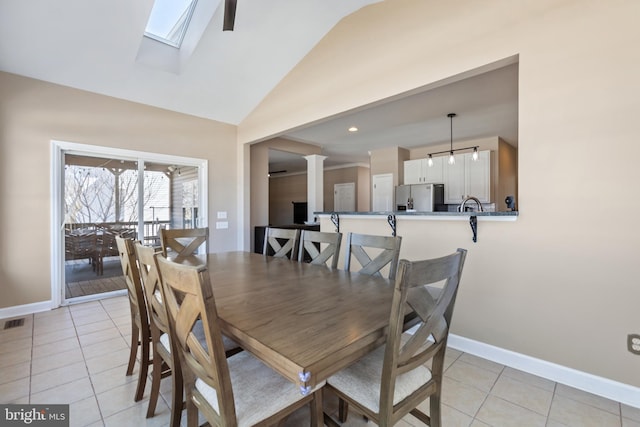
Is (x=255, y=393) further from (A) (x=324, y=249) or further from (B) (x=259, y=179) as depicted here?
(B) (x=259, y=179)

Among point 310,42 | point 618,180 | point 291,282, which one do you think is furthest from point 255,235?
point 618,180

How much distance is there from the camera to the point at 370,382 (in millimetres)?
1203

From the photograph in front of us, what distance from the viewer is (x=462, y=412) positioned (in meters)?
1.69

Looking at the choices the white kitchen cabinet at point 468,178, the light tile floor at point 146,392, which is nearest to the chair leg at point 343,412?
the light tile floor at point 146,392

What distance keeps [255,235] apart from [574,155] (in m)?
4.70

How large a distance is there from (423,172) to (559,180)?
4.46 m

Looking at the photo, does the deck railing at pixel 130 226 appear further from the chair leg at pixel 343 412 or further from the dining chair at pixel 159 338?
the chair leg at pixel 343 412

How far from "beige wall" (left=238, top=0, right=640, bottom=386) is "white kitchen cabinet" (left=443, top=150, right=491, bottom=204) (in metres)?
3.71

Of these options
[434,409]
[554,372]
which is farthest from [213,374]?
[554,372]

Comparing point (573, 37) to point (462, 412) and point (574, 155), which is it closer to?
point (574, 155)

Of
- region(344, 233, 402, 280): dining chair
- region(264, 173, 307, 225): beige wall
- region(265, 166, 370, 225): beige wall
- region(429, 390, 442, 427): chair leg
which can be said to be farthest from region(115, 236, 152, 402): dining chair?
region(264, 173, 307, 225): beige wall

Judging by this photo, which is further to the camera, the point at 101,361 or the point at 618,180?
the point at 101,361

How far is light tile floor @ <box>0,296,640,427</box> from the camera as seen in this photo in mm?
1629

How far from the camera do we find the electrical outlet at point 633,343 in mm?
1731
